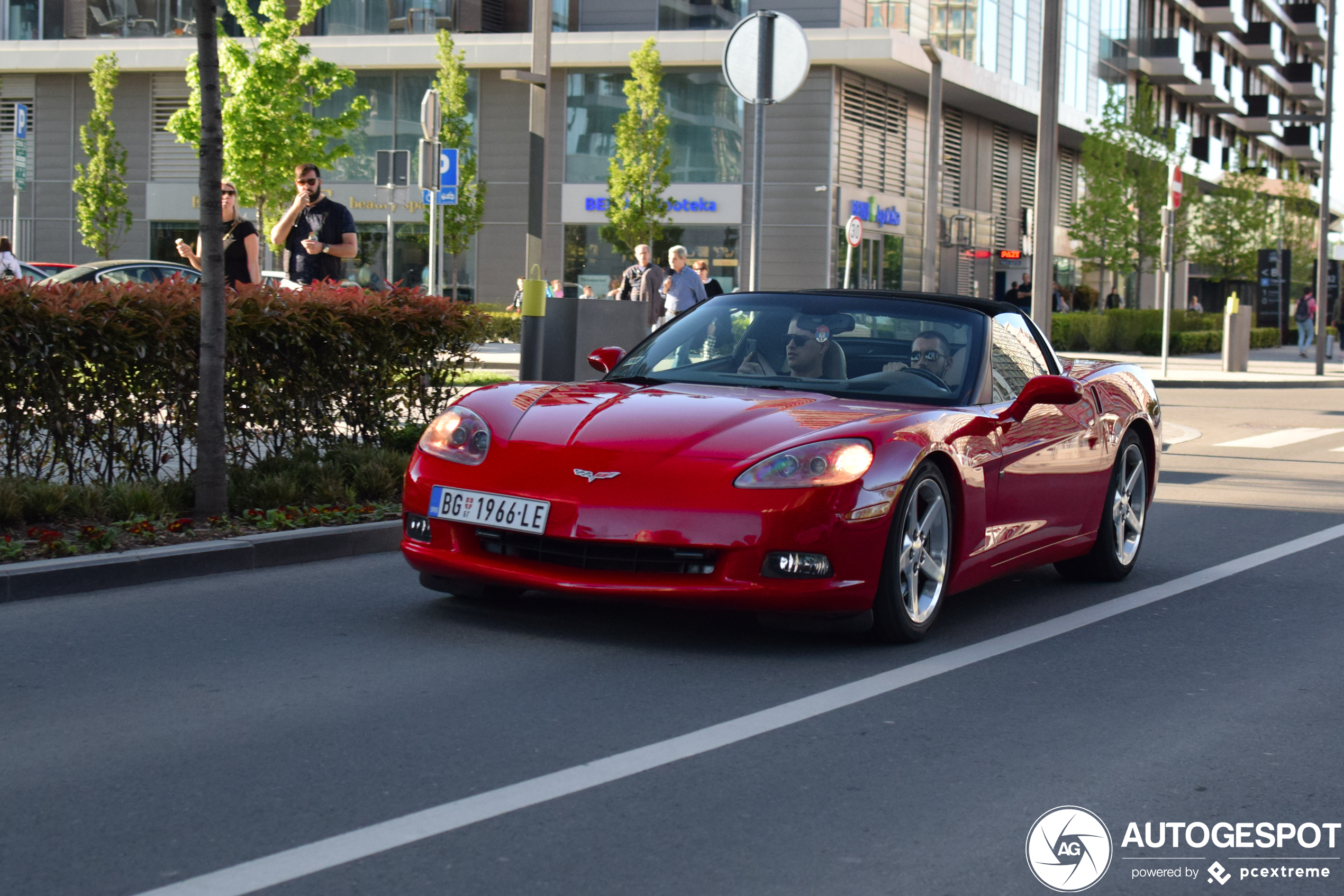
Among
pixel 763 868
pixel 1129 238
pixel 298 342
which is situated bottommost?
pixel 763 868

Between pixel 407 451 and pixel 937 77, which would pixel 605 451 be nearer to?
pixel 407 451

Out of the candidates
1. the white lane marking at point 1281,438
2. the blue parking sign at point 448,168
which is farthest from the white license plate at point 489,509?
the blue parking sign at point 448,168

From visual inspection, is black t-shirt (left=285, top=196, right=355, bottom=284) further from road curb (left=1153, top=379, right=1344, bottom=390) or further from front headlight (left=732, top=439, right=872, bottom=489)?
road curb (left=1153, top=379, right=1344, bottom=390)

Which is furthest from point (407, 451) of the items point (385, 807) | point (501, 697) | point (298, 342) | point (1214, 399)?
point (1214, 399)

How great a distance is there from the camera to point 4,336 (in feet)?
25.3

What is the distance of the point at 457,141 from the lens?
41406 millimetres

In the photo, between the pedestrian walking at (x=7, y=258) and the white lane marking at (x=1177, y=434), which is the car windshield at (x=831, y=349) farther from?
the pedestrian walking at (x=7, y=258)

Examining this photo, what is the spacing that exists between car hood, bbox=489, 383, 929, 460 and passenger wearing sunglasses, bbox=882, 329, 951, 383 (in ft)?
1.47

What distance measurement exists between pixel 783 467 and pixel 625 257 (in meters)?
A: 37.0

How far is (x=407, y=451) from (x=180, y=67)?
38864mm

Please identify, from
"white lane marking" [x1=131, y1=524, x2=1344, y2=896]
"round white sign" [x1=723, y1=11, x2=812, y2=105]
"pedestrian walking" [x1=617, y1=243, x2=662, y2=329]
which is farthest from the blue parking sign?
"white lane marking" [x1=131, y1=524, x2=1344, y2=896]

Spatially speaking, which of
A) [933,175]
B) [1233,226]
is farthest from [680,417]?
[1233,226]

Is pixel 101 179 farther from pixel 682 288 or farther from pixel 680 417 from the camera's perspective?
pixel 680 417

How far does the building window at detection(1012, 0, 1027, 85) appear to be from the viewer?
4734 centimetres
